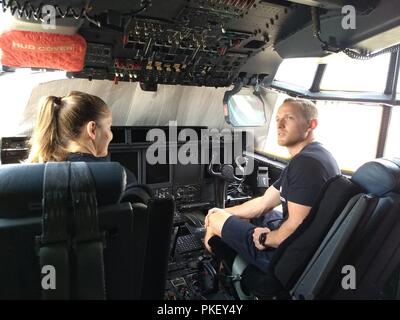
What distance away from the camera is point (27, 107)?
2383 mm

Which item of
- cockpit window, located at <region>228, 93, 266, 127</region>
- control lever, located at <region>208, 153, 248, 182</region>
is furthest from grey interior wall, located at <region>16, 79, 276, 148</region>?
control lever, located at <region>208, 153, 248, 182</region>

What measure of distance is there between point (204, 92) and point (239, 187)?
1017 mm

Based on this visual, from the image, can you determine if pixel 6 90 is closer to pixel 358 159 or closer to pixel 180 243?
pixel 180 243

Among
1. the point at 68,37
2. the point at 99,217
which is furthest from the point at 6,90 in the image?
the point at 99,217

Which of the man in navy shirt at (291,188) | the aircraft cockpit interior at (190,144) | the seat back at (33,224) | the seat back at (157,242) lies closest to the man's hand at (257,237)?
the man in navy shirt at (291,188)

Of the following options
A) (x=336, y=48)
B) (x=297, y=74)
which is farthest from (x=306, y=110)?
(x=297, y=74)

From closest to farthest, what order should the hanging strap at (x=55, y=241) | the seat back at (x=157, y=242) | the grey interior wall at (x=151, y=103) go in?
the hanging strap at (x=55, y=241) < the seat back at (x=157, y=242) < the grey interior wall at (x=151, y=103)

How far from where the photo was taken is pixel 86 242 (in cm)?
85

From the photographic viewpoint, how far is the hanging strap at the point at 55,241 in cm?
81

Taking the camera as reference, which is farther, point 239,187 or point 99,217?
point 239,187

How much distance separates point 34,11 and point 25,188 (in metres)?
1.16

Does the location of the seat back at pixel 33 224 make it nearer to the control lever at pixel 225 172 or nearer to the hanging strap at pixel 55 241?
the hanging strap at pixel 55 241

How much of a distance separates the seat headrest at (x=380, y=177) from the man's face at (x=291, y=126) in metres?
0.48

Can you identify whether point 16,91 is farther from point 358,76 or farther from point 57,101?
point 358,76
